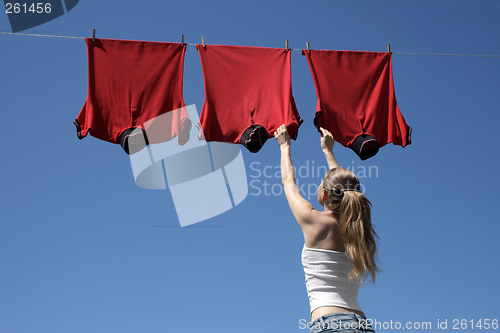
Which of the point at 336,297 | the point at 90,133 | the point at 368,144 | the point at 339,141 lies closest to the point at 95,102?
the point at 90,133

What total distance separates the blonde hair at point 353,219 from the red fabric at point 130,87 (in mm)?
2269

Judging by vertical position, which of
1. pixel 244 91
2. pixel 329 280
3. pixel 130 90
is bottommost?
pixel 329 280

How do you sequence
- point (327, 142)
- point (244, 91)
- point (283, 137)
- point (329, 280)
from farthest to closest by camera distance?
point (244, 91), point (327, 142), point (283, 137), point (329, 280)

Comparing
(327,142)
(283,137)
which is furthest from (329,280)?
(327,142)

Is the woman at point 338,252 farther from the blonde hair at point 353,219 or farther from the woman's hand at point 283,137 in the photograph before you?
the woman's hand at point 283,137

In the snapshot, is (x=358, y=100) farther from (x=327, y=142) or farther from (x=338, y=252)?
(x=338, y=252)

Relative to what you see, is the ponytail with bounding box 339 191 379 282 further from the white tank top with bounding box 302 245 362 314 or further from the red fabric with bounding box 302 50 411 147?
the red fabric with bounding box 302 50 411 147

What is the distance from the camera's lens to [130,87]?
455 cm

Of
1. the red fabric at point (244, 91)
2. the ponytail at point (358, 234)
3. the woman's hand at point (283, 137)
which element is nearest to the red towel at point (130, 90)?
the red fabric at point (244, 91)

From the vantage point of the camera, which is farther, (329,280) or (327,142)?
(327,142)

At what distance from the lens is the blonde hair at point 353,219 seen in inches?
95.3

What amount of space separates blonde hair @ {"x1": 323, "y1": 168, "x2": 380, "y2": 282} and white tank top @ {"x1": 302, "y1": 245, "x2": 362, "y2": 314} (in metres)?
0.05

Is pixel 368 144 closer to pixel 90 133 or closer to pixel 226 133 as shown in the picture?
pixel 226 133

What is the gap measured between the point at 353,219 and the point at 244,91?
260cm
